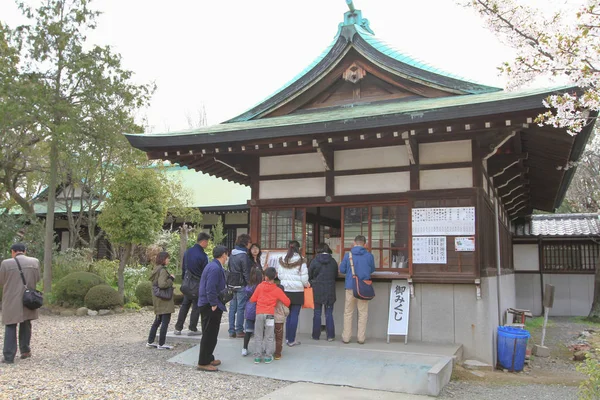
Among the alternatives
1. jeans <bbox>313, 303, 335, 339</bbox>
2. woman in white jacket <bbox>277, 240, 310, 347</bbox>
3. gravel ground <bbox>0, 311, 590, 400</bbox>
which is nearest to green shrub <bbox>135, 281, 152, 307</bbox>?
gravel ground <bbox>0, 311, 590, 400</bbox>

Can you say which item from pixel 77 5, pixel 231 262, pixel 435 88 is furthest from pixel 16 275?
pixel 77 5

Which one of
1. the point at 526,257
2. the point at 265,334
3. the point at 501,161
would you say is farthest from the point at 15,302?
the point at 526,257

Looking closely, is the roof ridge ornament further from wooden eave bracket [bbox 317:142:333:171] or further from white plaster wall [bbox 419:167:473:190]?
white plaster wall [bbox 419:167:473:190]

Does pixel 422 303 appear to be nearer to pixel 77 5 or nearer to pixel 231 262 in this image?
pixel 231 262

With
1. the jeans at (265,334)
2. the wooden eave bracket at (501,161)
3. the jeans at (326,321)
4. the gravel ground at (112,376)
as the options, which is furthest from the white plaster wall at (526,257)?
the gravel ground at (112,376)

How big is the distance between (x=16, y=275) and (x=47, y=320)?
19.8ft

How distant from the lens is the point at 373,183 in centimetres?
869

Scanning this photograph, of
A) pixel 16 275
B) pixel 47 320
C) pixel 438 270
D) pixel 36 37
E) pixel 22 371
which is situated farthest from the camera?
pixel 36 37

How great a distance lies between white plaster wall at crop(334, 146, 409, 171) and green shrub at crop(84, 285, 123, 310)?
8523 millimetres

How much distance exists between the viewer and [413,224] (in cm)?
816

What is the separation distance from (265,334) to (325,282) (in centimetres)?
146

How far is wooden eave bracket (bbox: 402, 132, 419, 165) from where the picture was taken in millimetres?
7574

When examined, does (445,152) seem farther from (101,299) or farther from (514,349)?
(101,299)

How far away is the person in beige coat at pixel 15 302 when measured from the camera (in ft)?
23.6
